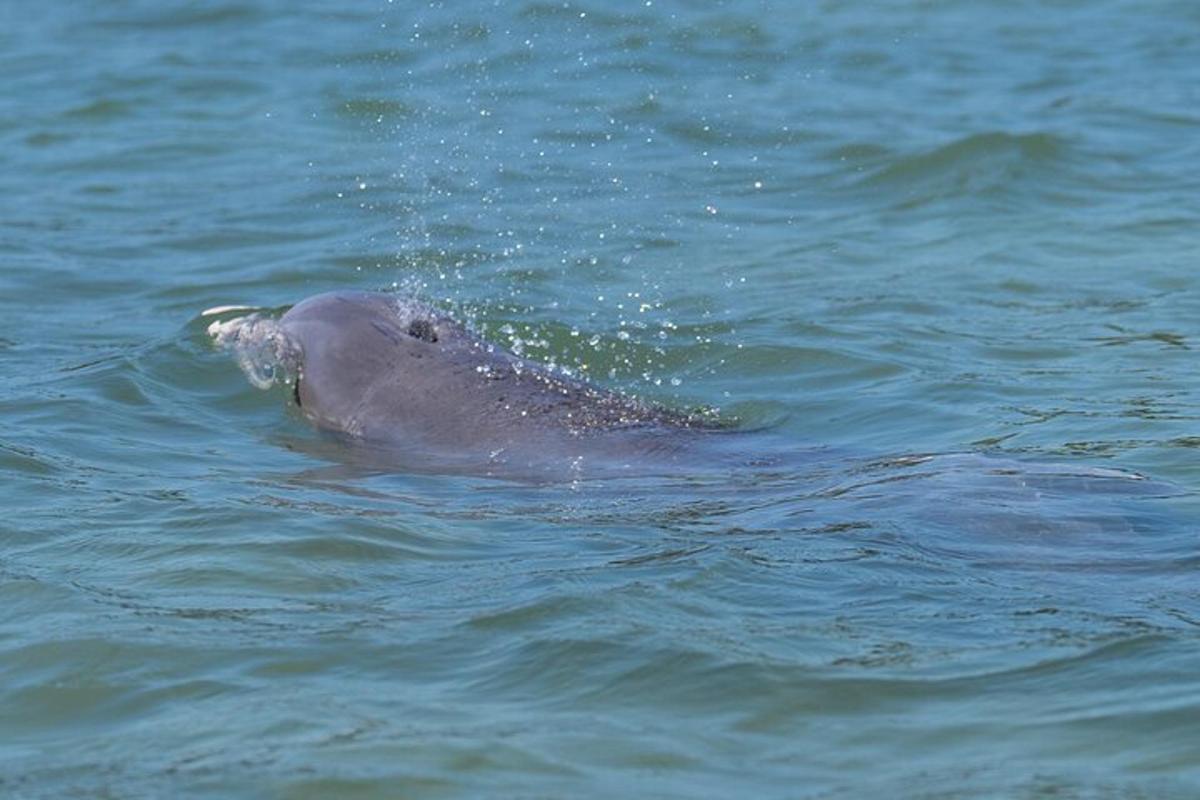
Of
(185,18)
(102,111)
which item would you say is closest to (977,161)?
(102,111)

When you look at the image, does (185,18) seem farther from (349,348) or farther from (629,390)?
(349,348)

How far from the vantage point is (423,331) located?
26.5ft

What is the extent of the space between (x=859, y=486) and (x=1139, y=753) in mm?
2046

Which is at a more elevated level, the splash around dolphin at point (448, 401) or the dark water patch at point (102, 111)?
the dark water patch at point (102, 111)

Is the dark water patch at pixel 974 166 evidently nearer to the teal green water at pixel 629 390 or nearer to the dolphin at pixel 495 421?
the teal green water at pixel 629 390

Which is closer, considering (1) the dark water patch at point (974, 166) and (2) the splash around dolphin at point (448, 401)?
(2) the splash around dolphin at point (448, 401)

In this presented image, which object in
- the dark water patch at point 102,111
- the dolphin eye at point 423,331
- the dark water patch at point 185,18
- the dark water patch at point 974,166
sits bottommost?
the dark water patch at point 974,166

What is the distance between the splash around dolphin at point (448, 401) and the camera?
290 inches

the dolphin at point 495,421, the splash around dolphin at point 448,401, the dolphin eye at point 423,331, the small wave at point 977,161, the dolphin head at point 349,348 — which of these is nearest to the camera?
the dolphin at point 495,421

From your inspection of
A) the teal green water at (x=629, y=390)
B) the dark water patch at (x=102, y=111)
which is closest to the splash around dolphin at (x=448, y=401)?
the teal green water at (x=629, y=390)

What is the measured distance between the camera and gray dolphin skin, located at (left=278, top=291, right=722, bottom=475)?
7379mm

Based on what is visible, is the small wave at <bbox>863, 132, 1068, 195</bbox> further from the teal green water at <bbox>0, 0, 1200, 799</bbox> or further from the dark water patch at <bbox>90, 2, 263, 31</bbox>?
the dark water patch at <bbox>90, 2, 263, 31</bbox>

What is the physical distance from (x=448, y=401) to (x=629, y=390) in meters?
1.43

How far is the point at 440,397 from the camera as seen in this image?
7.70m
